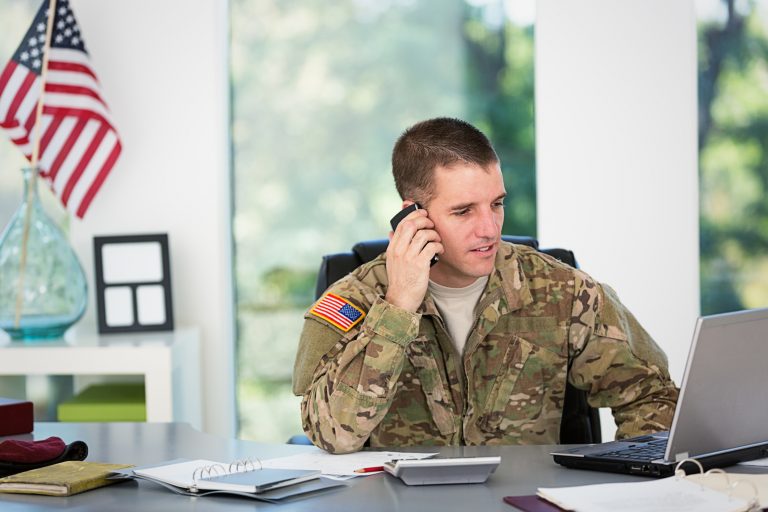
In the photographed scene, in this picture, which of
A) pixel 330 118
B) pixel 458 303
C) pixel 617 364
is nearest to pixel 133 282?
pixel 330 118

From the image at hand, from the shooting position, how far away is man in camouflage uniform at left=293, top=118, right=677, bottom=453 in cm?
214

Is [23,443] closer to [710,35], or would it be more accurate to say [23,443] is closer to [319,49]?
[319,49]

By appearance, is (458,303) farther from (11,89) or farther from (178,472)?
(11,89)

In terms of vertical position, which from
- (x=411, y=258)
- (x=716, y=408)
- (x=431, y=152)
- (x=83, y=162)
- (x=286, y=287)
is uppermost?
(x=83, y=162)

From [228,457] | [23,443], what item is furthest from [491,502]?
[23,443]

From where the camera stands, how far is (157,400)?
334cm

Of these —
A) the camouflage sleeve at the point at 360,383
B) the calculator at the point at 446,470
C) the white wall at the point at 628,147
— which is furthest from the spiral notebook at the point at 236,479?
the white wall at the point at 628,147

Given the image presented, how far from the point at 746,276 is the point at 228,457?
2853 millimetres

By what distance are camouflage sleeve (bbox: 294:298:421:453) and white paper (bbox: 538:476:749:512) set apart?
0.51m

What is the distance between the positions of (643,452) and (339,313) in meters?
0.68

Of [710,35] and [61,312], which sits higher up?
[710,35]

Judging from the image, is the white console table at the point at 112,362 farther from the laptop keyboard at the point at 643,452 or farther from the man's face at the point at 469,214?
the laptop keyboard at the point at 643,452

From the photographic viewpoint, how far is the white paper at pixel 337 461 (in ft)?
5.68

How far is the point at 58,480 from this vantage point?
162 cm
